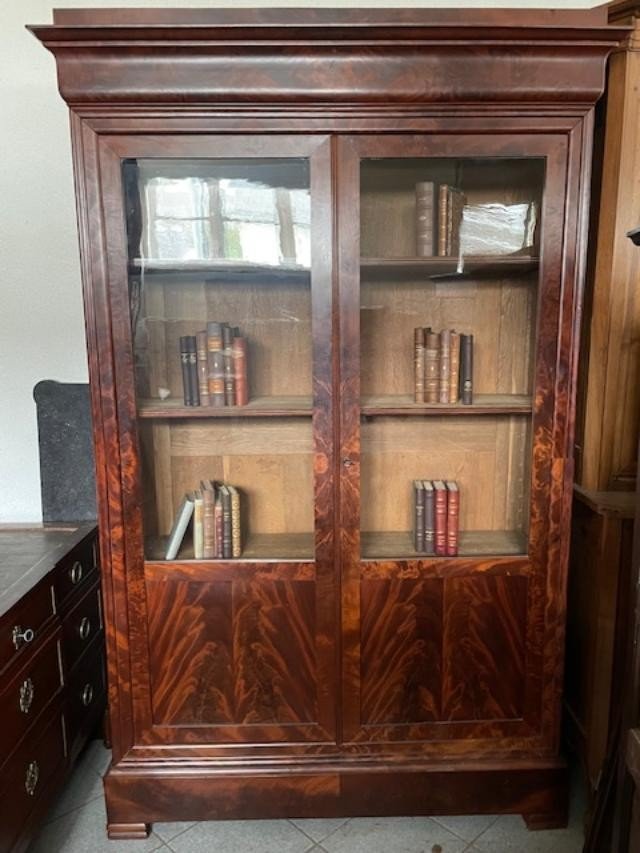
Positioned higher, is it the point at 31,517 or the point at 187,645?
the point at 31,517

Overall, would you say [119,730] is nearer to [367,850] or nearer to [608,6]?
[367,850]

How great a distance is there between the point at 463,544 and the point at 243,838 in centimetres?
107

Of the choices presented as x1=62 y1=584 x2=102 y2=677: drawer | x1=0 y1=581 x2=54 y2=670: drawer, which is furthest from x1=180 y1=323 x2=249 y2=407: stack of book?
x1=62 y1=584 x2=102 y2=677: drawer

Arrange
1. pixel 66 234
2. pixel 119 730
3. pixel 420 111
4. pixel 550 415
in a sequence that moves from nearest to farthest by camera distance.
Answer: pixel 420 111 < pixel 550 415 < pixel 119 730 < pixel 66 234

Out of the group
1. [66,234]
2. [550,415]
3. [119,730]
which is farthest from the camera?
[66,234]

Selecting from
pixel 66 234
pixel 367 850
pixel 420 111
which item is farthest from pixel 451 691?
pixel 66 234

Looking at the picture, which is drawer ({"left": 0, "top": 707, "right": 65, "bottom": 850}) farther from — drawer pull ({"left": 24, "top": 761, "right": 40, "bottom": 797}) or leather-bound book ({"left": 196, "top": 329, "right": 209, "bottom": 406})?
leather-bound book ({"left": 196, "top": 329, "right": 209, "bottom": 406})

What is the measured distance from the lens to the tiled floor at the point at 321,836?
1637 millimetres

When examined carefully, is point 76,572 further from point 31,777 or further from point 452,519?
point 452,519

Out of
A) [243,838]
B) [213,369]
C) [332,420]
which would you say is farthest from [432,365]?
[243,838]

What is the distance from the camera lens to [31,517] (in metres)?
2.16

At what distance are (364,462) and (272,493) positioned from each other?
1.01 feet

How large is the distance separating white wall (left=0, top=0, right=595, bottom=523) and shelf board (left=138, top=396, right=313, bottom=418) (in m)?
0.64

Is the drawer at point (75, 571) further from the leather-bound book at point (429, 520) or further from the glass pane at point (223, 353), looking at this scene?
the leather-bound book at point (429, 520)
